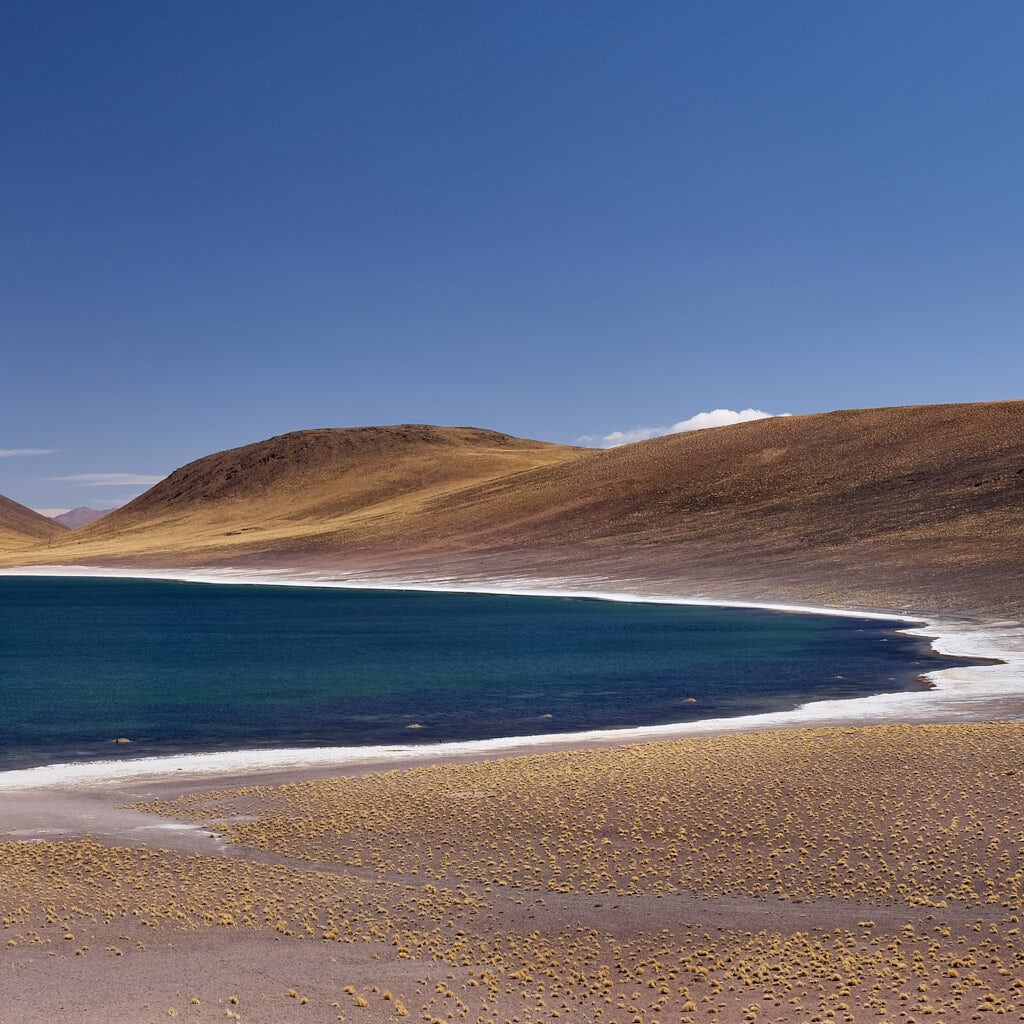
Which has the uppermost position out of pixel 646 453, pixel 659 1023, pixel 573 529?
pixel 646 453

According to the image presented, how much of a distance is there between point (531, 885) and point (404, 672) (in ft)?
99.4

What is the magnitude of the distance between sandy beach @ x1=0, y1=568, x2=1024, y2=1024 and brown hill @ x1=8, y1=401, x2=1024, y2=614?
51.2 metres

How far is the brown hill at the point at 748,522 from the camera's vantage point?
287 feet

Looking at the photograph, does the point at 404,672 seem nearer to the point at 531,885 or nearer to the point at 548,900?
the point at 531,885

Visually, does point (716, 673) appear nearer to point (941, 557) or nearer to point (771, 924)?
point (771, 924)

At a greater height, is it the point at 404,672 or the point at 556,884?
the point at 404,672

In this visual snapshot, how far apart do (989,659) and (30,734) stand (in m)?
39.3

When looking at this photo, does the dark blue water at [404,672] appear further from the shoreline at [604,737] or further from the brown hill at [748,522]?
the brown hill at [748,522]

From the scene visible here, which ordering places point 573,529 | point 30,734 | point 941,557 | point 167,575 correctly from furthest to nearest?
point 167,575 < point 573,529 < point 941,557 < point 30,734

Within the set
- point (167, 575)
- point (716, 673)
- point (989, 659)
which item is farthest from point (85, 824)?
point (167, 575)

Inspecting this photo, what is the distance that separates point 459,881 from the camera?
1822 cm

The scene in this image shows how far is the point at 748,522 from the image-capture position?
111375 mm

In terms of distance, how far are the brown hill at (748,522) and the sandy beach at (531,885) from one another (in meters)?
51.2

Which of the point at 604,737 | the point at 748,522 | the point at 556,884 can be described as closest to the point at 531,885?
the point at 556,884
